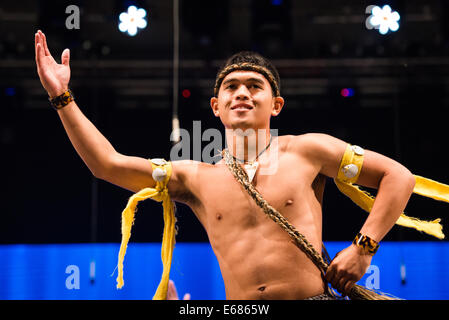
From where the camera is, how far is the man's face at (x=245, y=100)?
1.79 meters

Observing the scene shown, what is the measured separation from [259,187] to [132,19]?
2.54 m

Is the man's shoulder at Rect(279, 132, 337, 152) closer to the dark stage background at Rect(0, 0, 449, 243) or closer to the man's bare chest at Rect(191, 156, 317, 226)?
the man's bare chest at Rect(191, 156, 317, 226)

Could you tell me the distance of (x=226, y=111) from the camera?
1.83 meters

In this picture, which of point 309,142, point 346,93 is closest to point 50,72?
point 309,142

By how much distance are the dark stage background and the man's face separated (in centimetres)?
220

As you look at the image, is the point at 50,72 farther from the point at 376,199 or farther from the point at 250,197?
the point at 376,199

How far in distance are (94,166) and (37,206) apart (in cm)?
321

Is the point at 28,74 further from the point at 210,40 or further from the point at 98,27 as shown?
the point at 210,40

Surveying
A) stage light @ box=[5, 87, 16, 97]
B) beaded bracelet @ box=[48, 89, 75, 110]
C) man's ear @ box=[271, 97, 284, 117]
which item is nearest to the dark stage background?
stage light @ box=[5, 87, 16, 97]

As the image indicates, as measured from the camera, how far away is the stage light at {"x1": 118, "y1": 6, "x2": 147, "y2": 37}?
374 cm

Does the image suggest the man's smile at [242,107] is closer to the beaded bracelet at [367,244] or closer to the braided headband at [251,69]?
the braided headband at [251,69]

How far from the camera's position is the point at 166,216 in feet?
6.05

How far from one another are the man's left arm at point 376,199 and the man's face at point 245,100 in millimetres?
229
